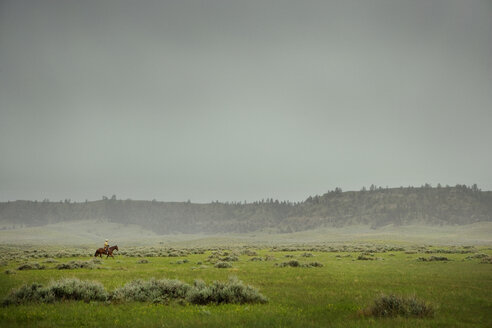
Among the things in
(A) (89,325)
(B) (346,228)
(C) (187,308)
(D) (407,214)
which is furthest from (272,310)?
(D) (407,214)

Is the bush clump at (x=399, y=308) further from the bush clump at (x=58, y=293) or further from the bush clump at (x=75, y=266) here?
the bush clump at (x=75, y=266)

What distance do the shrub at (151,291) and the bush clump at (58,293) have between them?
0.68 metres

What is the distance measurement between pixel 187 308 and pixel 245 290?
2.45 m

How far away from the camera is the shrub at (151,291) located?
12844 millimetres

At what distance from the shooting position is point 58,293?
41.8 ft

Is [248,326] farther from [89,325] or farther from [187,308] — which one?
[89,325]

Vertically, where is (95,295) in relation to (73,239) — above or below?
above

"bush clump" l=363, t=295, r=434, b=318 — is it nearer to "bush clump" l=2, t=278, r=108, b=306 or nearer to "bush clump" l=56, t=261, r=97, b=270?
"bush clump" l=2, t=278, r=108, b=306

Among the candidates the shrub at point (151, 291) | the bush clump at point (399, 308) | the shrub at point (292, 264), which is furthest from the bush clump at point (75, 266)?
the bush clump at point (399, 308)

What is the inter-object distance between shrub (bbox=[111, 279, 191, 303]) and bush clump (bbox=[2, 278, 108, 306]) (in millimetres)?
685

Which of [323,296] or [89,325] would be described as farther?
[323,296]

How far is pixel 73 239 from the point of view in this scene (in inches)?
5965

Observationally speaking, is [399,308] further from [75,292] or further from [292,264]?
[292,264]

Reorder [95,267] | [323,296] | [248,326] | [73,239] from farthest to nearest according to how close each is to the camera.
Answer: [73,239] → [95,267] → [323,296] → [248,326]
